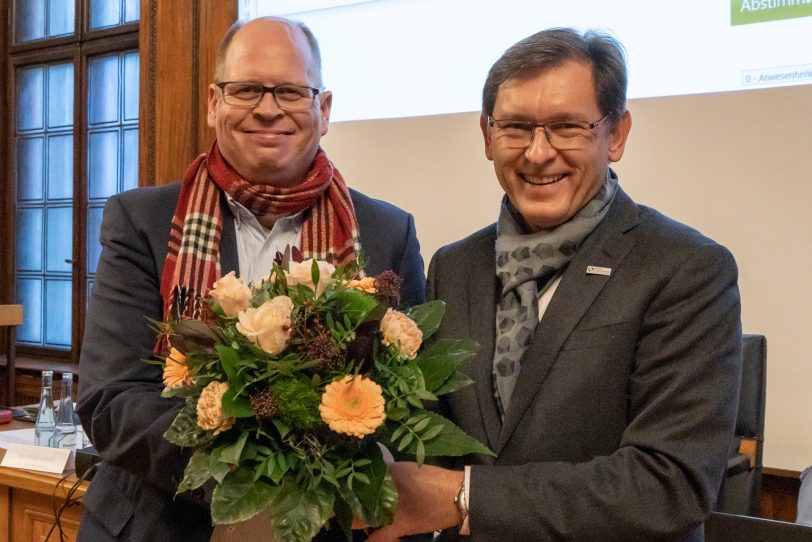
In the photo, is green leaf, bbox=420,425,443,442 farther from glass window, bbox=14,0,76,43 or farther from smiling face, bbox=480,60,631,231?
glass window, bbox=14,0,76,43

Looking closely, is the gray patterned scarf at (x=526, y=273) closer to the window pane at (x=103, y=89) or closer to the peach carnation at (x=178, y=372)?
the peach carnation at (x=178, y=372)

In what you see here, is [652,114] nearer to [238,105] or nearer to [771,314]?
[771,314]

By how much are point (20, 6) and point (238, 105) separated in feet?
20.2

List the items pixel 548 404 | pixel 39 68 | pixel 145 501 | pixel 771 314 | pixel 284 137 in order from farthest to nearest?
pixel 39 68 → pixel 771 314 → pixel 284 137 → pixel 145 501 → pixel 548 404

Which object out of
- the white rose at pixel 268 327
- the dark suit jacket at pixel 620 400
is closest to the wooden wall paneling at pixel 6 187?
the dark suit jacket at pixel 620 400

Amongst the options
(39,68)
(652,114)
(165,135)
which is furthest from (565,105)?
(39,68)

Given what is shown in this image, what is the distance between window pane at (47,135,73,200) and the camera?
6.95 metres

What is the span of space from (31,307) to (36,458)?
5.04 meters

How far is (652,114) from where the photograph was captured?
270 centimetres

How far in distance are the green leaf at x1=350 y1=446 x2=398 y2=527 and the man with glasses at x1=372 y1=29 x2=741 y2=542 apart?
9cm

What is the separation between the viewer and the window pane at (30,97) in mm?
7055

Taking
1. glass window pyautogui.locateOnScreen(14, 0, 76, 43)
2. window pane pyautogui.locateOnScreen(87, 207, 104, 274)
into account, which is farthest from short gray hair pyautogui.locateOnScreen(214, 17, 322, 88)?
glass window pyautogui.locateOnScreen(14, 0, 76, 43)

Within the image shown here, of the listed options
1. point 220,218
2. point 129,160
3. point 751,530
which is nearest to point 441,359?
point 751,530

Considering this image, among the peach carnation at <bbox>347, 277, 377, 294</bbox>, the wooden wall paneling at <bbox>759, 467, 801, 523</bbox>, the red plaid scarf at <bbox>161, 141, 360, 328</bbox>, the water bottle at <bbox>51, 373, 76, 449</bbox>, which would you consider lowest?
the wooden wall paneling at <bbox>759, 467, 801, 523</bbox>
